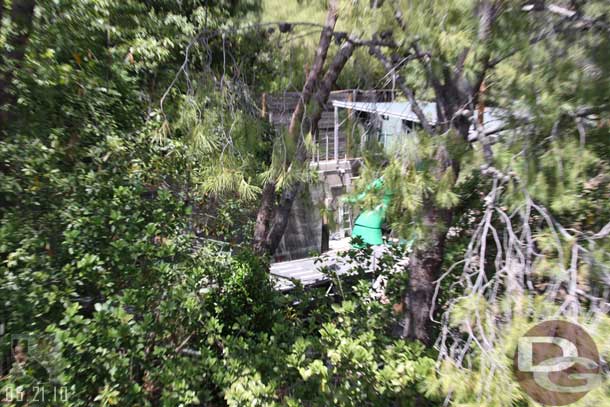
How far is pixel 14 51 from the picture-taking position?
2975 mm

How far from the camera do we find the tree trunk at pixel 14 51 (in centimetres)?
288

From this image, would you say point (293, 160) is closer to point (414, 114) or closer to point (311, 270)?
point (414, 114)

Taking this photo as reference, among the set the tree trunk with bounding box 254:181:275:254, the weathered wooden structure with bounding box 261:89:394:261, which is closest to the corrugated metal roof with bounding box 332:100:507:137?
the weathered wooden structure with bounding box 261:89:394:261

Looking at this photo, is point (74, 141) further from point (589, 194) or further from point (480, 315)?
point (589, 194)

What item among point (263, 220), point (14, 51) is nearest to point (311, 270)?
point (263, 220)

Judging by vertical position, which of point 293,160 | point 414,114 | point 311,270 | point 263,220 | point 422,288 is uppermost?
point 414,114

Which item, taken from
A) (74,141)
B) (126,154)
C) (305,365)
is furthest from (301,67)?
(305,365)

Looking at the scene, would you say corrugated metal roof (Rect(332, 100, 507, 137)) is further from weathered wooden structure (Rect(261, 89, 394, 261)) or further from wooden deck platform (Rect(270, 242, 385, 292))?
wooden deck platform (Rect(270, 242, 385, 292))
